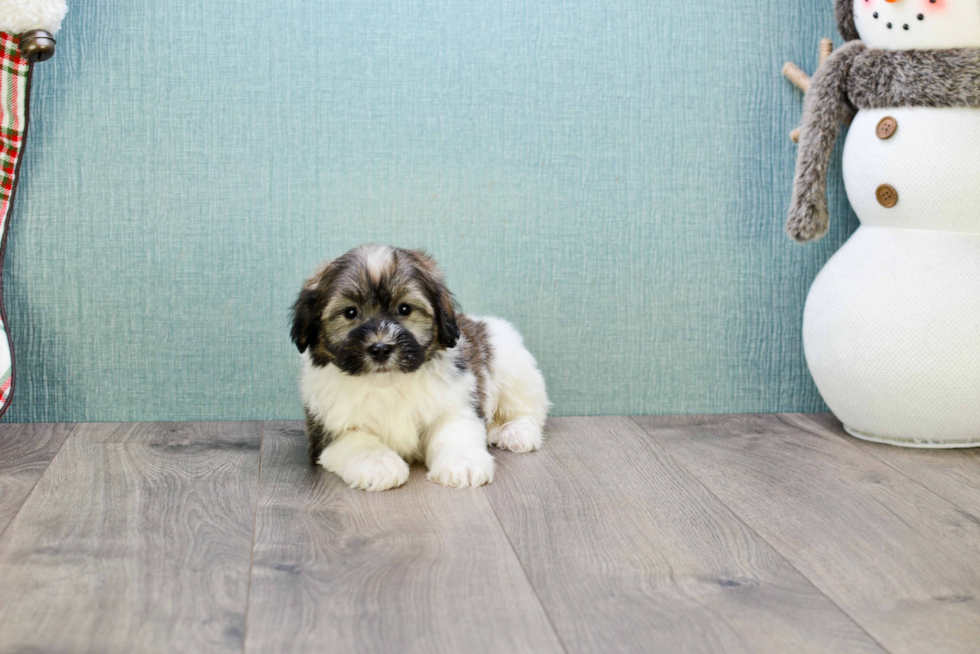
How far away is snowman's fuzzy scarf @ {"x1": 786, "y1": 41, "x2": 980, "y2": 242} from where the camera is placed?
2.16 m

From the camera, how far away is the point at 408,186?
8.22 ft

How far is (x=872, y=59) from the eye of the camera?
2.28 metres

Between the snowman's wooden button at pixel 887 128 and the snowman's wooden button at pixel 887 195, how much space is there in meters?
0.12

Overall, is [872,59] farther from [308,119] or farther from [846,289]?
[308,119]

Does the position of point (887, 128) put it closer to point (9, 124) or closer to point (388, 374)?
point (388, 374)

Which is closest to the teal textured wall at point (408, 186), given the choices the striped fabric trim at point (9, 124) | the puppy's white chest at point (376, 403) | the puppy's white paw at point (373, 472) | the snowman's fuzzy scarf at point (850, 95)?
the striped fabric trim at point (9, 124)

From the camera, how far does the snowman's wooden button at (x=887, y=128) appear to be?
2.24 m

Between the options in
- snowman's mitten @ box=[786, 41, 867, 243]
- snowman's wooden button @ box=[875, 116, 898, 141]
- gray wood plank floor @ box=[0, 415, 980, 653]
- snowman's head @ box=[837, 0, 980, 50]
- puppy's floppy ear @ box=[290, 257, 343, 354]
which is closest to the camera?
gray wood plank floor @ box=[0, 415, 980, 653]

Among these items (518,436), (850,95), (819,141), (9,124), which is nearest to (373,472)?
(518,436)

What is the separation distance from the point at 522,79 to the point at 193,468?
52.7 inches

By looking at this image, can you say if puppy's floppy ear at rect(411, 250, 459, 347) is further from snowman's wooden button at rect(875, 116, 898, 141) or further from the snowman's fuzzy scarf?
snowman's wooden button at rect(875, 116, 898, 141)

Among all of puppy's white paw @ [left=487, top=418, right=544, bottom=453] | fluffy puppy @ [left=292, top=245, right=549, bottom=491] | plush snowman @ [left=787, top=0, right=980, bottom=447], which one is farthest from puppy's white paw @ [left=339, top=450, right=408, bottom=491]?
plush snowman @ [left=787, top=0, right=980, bottom=447]

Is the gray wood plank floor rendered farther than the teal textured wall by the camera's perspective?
No

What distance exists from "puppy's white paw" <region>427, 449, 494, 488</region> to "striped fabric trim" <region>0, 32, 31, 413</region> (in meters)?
1.07
